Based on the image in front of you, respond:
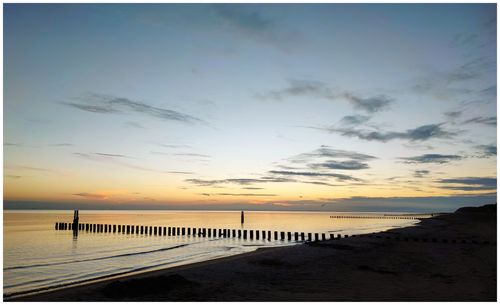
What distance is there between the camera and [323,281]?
13.7m

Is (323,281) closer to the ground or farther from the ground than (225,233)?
farther from the ground

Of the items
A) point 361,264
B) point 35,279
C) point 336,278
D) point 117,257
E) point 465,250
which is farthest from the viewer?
point 117,257

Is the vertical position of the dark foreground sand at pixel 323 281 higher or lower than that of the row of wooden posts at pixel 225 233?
higher

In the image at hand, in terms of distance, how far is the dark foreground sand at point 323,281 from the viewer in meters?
11.2

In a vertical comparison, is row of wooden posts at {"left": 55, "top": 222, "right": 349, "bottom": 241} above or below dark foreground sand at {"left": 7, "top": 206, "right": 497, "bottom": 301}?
below

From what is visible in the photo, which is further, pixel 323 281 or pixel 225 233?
pixel 225 233

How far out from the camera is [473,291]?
11.5m

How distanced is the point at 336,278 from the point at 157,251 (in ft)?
68.1

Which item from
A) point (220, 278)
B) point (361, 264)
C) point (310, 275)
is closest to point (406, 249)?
point (361, 264)

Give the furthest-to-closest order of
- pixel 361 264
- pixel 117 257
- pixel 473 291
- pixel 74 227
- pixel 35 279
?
pixel 74 227
pixel 117 257
pixel 35 279
pixel 361 264
pixel 473 291

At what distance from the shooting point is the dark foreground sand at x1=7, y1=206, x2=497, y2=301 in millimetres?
11203

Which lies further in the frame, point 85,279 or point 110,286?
point 85,279

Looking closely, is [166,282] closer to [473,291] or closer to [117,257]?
[473,291]

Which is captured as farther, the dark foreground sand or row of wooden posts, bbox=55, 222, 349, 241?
row of wooden posts, bbox=55, 222, 349, 241
